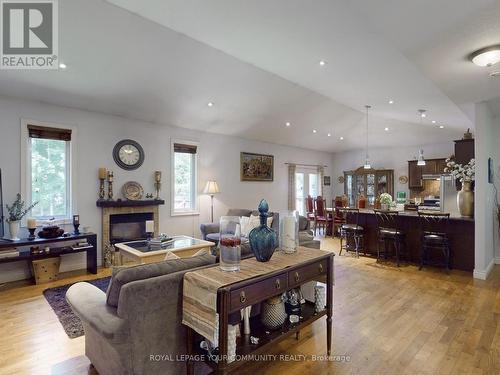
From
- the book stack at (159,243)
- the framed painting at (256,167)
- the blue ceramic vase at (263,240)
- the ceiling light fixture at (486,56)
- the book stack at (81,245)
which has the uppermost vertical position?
the ceiling light fixture at (486,56)

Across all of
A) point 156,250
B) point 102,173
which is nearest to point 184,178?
point 102,173

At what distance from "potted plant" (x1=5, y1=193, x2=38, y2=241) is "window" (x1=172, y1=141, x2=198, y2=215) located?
253 centimetres

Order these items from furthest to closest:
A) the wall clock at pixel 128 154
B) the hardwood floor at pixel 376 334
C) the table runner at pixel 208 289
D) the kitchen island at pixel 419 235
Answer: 1. the wall clock at pixel 128 154
2. the kitchen island at pixel 419 235
3. the hardwood floor at pixel 376 334
4. the table runner at pixel 208 289

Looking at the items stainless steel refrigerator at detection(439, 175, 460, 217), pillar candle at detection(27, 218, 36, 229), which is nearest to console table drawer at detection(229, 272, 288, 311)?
pillar candle at detection(27, 218, 36, 229)

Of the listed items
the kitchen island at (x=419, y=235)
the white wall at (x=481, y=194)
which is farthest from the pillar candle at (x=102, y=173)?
the white wall at (x=481, y=194)

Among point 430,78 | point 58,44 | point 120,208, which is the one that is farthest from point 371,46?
point 120,208

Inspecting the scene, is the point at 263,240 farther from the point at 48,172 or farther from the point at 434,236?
the point at 48,172

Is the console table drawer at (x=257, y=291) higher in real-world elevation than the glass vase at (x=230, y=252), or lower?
lower

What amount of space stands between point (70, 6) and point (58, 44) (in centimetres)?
62

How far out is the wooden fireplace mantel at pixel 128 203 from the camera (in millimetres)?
4891

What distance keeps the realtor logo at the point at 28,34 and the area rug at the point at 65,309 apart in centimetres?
298

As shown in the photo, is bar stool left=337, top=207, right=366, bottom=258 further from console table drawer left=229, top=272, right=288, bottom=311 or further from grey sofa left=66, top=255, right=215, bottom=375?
grey sofa left=66, top=255, right=215, bottom=375

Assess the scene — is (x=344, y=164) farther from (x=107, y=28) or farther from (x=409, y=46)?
(x=107, y=28)

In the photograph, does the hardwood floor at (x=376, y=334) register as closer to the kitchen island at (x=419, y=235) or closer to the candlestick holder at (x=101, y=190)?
the kitchen island at (x=419, y=235)
